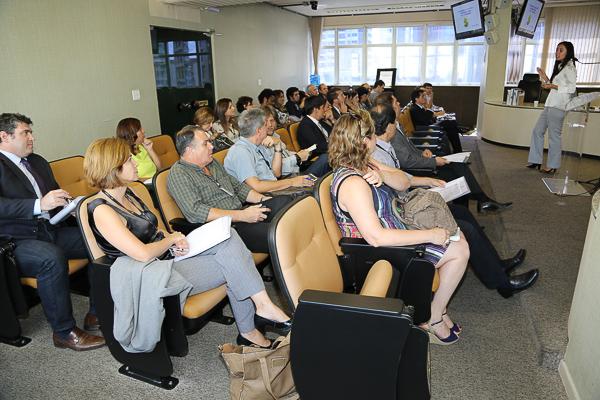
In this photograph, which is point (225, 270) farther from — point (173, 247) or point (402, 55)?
point (402, 55)

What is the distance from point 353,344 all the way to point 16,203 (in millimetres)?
2005

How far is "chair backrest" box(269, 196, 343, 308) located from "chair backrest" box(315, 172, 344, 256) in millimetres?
223

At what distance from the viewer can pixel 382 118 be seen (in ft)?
10.7

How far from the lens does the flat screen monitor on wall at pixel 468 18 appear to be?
7.14m

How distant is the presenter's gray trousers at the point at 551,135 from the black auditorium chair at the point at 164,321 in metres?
5.22

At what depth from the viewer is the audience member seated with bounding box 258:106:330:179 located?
11.9 ft

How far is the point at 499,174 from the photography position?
5.94 m

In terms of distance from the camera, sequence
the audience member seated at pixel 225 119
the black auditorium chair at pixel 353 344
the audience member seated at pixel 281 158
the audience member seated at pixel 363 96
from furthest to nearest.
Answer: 1. the audience member seated at pixel 363 96
2. the audience member seated at pixel 225 119
3. the audience member seated at pixel 281 158
4. the black auditorium chair at pixel 353 344

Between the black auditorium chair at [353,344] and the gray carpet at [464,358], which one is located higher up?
the black auditorium chair at [353,344]

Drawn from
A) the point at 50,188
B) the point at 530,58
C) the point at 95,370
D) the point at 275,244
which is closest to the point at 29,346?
the point at 95,370

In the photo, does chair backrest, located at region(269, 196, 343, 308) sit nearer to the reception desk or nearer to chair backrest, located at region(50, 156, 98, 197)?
chair backrest, located at region(50, 156, 98, 197)

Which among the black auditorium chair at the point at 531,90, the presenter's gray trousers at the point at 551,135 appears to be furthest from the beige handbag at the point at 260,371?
the black auditorium chair at the point at 531,90

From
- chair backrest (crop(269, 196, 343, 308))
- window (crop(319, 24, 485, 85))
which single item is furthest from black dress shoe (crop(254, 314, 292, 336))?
window (crop(319, 24, 485, 85))

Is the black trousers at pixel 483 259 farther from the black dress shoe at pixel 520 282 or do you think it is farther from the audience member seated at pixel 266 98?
the audience member seated at pixel 266 98
